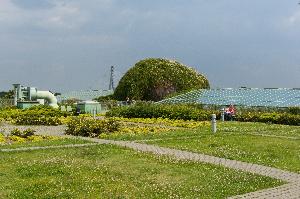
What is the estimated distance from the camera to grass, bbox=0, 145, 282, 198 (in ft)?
32.6

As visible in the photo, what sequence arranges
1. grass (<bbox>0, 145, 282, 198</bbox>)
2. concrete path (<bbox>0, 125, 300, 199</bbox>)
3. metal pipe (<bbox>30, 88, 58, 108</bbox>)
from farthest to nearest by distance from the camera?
metal pipe (<bbox>30, 88, 58, 108</bbox>), concrete path (<bbox>0, 125, 300, 199</bbox>), grass (<bbox>0, 145, 282, 198</bbox>)

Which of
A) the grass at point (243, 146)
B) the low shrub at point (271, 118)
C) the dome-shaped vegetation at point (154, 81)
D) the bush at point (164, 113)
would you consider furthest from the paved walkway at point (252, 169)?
the dome-shaped vegetation at point (154, 81)

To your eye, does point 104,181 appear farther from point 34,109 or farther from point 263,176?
point 34,109

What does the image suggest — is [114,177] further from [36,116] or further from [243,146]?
[36,116]

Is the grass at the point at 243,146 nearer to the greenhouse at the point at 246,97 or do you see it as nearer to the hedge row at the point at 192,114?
the hedge row at the point at 192,114

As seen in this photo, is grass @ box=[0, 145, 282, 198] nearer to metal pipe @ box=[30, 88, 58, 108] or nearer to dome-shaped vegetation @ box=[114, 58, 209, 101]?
metal pipe @ box=[30, 88, 58, 108]

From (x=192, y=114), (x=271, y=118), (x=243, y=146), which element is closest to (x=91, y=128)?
(x=243, y=146)

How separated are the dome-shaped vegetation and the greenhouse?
12895 mm

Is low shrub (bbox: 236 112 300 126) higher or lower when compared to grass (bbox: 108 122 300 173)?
A: higher

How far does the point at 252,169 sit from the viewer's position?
42.6 feet

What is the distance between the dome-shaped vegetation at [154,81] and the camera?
60.6m

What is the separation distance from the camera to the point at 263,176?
12.0 metres

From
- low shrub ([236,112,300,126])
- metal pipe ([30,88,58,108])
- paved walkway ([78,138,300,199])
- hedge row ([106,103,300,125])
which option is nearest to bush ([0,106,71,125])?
hedge row ([106,103,300,125])

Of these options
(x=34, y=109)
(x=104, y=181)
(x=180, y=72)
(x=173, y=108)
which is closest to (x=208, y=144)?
(x=104, y=181)
